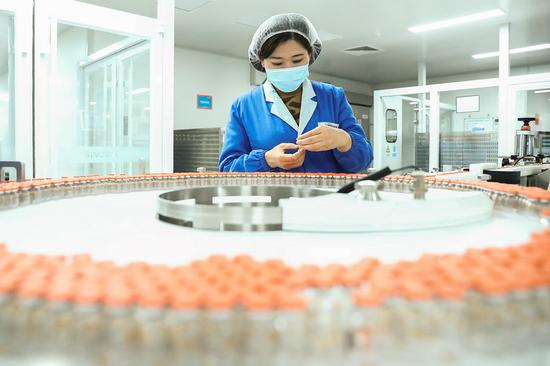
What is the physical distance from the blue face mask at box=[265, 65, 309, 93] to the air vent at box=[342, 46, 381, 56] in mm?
5188

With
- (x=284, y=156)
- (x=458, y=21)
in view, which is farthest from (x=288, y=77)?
(x=458, y=21)

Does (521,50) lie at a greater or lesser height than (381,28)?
greater

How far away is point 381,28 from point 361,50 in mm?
1242

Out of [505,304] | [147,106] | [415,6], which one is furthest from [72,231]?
[415,6]

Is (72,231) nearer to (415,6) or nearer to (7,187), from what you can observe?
(7,187)

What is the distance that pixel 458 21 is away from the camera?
5.28 meters

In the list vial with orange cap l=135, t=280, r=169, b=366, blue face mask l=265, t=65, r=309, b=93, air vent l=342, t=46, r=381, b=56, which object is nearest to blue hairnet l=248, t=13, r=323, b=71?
blue face mask l=265, t=65, r=309, b=93

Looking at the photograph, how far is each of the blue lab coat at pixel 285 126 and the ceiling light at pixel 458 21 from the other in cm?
404

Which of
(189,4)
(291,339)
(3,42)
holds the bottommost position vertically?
(291,339)

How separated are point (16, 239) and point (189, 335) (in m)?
0.56

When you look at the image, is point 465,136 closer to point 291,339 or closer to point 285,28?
point 285,28

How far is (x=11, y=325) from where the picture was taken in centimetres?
42

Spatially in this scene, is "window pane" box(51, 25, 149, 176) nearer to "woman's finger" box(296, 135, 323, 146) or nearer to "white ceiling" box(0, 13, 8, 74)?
"white ceiling" box(0, 13, 8, 74)

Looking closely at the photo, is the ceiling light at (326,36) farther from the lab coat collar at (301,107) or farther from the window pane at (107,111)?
the lab coat collar at (301,107)
